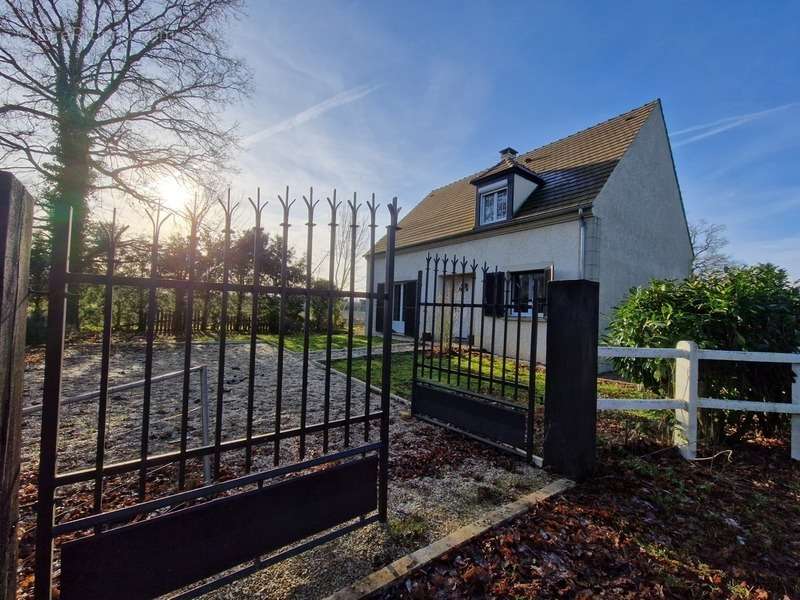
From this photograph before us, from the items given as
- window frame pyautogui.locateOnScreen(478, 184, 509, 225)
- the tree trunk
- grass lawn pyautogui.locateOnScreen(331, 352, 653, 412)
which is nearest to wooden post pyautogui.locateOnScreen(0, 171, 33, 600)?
grass lawn pyautogui.locateOnScreen(331, 352, 653, 412)

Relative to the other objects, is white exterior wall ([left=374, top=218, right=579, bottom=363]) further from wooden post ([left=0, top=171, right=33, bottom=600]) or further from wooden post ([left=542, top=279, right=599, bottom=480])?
wooden post ([left=0, top=171, right=33, bottom=600])

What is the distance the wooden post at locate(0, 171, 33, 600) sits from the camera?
1288mm

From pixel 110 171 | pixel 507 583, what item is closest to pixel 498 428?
pixel 507 583

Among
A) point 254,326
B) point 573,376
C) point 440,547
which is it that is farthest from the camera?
point 573,376

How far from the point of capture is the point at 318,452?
3.59 m

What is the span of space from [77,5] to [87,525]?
15234mm

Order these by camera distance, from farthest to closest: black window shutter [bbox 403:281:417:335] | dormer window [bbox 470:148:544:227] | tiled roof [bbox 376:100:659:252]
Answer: black window shutter [bbox 403:281:417:335], dormer window [bbox 470:148:544:227], tiled roof [bbox 376:100:659:252]

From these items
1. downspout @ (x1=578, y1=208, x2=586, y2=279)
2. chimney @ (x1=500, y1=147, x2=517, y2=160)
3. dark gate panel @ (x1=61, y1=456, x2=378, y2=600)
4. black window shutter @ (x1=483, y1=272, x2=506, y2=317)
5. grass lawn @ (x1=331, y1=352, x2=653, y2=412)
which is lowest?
grass lawn @ (x1=331, y1=352, x2=653, y2=412)

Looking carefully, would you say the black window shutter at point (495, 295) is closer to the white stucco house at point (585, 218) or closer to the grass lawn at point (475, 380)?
the grass lawn at point (475, 380)

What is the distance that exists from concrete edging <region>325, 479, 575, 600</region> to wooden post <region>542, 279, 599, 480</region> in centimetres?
32

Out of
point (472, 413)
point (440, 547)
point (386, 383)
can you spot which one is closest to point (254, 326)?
point (386, 383)

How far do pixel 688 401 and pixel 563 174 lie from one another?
8.80 meters

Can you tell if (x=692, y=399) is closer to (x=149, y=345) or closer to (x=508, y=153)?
(x=149, y=345)

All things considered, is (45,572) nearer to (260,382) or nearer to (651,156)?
(260,382)
